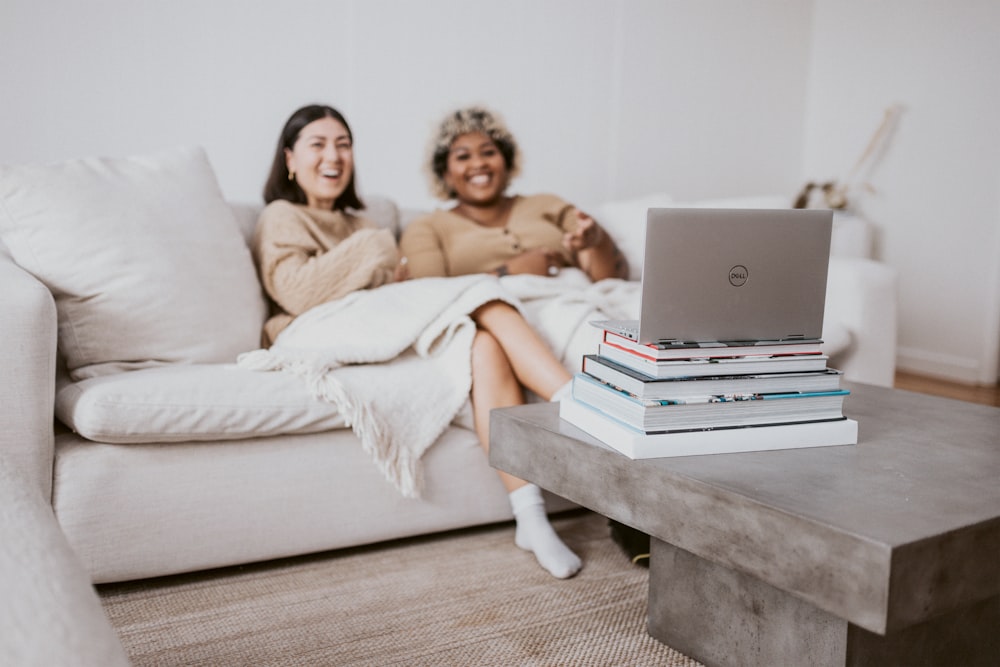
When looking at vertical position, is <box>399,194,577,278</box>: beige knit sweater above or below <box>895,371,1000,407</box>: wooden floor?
above

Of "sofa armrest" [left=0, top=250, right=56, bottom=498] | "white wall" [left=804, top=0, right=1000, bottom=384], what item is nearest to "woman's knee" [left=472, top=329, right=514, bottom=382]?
"sofa armrest" [left=0, top=250, right=56, bottom=498]

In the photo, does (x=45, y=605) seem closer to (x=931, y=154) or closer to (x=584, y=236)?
(x=584, y=236)

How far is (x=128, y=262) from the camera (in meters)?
1.86

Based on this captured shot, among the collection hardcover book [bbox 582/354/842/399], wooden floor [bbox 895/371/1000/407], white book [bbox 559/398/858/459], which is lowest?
wooden floor [bbox 895/371/1000/407]

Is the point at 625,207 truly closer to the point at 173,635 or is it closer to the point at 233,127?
the point at 233,127

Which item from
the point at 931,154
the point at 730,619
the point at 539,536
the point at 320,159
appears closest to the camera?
the point at 730,619

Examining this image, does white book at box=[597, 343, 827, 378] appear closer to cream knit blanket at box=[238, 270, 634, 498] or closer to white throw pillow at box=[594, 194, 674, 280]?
cream knit blanket at box=[238, 270, 634, 498]

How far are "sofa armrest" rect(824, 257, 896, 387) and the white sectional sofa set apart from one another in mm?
984

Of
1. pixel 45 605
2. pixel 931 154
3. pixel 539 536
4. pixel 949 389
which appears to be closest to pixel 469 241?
pixel 539 536

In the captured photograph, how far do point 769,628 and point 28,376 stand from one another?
4.14 ft

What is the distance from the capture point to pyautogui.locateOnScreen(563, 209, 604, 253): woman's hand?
2.53m

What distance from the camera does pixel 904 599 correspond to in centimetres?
83

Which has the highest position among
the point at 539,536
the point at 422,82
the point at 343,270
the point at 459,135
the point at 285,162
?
Result: the point at 422,82

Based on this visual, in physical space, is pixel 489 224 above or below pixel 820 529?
above
